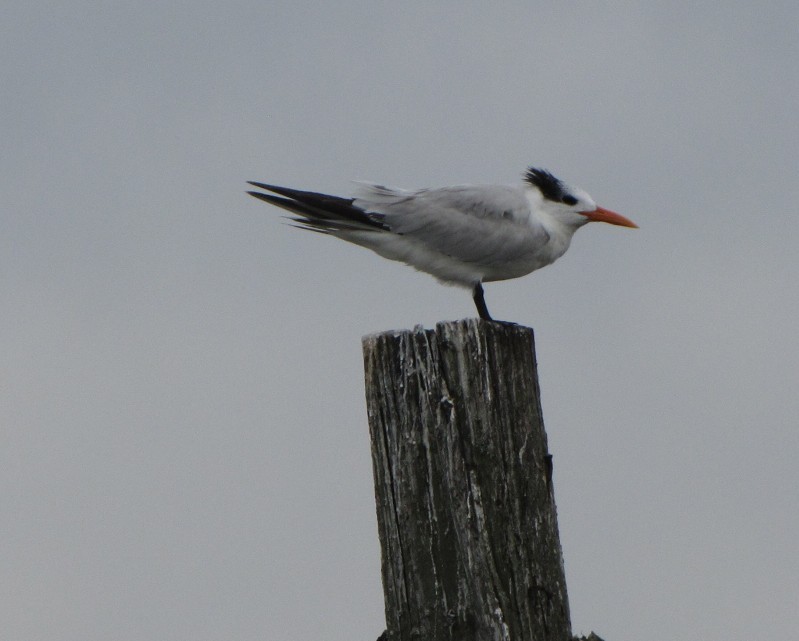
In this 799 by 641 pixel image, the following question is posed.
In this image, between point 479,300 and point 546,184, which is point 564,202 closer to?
point 546,184

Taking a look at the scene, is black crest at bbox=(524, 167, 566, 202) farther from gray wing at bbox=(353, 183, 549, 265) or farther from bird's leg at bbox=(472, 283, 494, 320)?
bird's leg at bbox=(472, 283, 494, 320)

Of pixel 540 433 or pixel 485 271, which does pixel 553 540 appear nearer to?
pixel 540 433

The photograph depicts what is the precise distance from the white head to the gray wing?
513 millimetres

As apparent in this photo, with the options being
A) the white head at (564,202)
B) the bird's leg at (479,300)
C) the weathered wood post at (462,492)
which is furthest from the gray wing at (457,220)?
the weathered wood post at (462,492)

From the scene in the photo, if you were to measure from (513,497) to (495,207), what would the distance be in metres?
3.30

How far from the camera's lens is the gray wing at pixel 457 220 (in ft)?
23.4

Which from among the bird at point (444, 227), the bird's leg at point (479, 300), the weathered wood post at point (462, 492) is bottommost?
the weathered wood post at point (462, 492)

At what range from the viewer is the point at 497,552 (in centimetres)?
416

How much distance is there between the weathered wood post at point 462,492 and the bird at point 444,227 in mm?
2768

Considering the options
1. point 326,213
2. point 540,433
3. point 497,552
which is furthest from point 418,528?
point 326,213

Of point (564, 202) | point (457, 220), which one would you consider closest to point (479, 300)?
point (457, 220)

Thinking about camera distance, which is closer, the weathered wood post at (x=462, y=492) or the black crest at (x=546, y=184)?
the weathered wood post at (x=462, y=492)

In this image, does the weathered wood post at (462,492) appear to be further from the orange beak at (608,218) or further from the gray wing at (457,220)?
the orange beak at (608,218)

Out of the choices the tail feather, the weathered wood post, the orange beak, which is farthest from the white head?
the weathered wood post
